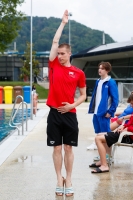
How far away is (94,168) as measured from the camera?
686 centimetres

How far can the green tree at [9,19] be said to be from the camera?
1378 inches

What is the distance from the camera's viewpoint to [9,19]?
3609 cm

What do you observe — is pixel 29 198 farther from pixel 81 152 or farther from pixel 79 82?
pixel 81 152

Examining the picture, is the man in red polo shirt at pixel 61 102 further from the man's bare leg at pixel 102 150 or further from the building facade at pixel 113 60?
the building facade at pixel 113 60

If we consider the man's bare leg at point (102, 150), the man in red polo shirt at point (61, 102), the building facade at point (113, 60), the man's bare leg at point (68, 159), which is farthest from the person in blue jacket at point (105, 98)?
the building facade at point (113, 60)

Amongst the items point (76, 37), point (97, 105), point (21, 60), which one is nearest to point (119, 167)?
point (97, 105)

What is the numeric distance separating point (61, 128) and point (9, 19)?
32148mm

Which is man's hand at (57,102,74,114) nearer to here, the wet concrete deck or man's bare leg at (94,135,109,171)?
the wet concrete deck

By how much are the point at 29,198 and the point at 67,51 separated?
1904 mm

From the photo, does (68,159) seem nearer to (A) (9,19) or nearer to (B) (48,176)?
(B) (48,176)

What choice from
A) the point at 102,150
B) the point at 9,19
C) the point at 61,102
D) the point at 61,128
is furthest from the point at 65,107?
the point at 9,19

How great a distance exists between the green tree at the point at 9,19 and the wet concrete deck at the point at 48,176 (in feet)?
87.8

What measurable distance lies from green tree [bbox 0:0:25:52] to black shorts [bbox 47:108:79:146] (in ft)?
99.5

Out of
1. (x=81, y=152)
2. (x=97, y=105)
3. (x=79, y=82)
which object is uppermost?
(x=79, y=82)
